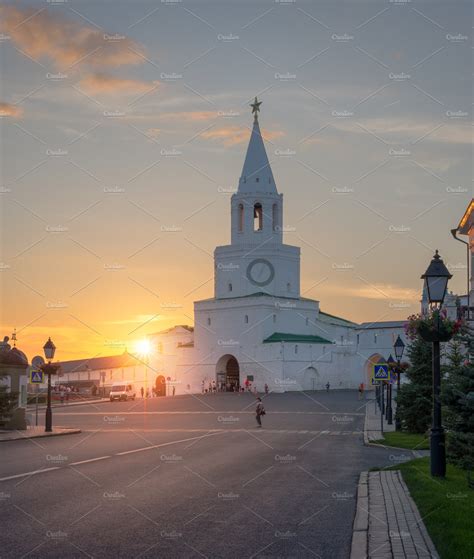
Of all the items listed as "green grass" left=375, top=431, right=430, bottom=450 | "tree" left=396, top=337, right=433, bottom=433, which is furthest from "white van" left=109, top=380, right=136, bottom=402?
"tree" left=396, top=337, right=433, bottom=433

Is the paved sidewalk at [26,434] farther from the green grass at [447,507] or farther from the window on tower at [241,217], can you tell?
the window on tower at [241,217]

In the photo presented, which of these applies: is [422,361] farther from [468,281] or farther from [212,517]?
[212,517]

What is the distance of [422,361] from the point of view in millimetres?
30250

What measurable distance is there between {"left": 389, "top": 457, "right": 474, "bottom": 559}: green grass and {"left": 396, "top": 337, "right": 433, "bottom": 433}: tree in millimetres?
13346

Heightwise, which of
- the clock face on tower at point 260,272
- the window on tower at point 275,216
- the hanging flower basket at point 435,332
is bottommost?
the hanging flower basket at point 435,332

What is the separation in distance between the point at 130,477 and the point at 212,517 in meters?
4.72

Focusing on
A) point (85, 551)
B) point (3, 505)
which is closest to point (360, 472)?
point (3, 505)

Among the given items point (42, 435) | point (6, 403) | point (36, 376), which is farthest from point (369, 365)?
point (42, 435)

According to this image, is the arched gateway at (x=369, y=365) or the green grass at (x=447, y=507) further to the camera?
the arched gateway at (x=369, y=365)

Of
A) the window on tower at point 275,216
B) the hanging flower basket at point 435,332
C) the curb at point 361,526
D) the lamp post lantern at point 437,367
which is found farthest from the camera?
the window on tower at point 275,216

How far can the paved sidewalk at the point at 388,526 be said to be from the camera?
8961 mm

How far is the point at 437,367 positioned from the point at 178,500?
5.50m

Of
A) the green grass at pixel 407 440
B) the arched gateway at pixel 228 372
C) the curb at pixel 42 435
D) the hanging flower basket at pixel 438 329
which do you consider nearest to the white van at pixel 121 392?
the arched gateway at pixel 228 372

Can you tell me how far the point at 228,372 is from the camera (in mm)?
113375
